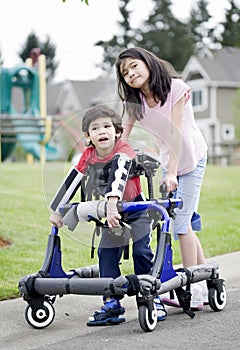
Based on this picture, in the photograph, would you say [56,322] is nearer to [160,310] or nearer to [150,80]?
[160,310]

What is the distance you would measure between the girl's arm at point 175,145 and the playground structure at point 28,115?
16.1 meters

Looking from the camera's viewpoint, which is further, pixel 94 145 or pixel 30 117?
pixel 30 117

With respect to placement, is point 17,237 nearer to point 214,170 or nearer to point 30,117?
point 214,170

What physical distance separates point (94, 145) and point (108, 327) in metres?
1.11

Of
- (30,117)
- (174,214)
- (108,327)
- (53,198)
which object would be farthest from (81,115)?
(30,117)

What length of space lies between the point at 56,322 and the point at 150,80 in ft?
5.44

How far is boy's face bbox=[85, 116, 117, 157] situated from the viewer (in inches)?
173

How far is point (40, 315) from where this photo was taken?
4.37 m

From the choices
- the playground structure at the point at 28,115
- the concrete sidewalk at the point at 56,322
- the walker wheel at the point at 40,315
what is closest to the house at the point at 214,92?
the playground structure at the point at 28,115

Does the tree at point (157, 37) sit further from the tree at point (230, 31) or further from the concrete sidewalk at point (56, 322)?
the concrete sidewalk at point (56, 322)

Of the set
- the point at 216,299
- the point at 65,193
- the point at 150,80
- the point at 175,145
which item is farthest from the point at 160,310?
the point at 150,80

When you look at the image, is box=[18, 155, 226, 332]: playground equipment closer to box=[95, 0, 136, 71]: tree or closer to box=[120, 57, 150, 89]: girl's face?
box=[120, 57, 150, 89]: girl's face

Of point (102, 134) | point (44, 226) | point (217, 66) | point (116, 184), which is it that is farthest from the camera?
point (217, 66)

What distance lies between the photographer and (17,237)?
24.8 feet
